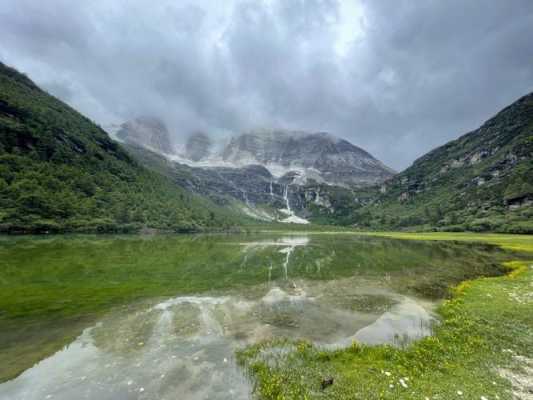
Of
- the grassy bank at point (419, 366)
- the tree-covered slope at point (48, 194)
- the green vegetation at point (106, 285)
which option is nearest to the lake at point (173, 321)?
the green vegetation at point (106, 285)

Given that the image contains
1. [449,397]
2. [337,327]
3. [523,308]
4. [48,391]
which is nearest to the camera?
[449,397]

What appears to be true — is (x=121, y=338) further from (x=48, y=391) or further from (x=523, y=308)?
(x=523, y=308)

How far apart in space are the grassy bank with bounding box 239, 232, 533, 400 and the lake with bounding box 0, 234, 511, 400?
148 cm

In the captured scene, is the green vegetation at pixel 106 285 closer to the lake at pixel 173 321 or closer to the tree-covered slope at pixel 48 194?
the lake at pixel 173 321

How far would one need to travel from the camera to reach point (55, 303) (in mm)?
22391

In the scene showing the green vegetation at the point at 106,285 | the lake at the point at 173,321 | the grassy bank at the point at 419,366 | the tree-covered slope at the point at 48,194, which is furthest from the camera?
the tree-covered slope at the point at 48,194

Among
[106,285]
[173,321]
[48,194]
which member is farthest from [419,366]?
[48,194]

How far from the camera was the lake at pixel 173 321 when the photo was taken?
36.6 ft

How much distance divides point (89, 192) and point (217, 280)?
192 metres

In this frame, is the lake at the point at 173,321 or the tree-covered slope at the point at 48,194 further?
the tree-covered slope at the point at 48,194

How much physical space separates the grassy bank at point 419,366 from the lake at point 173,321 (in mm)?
1475

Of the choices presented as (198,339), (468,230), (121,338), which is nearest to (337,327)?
(198,339)

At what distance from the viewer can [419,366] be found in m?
11.6

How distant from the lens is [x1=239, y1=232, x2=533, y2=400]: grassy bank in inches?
385
